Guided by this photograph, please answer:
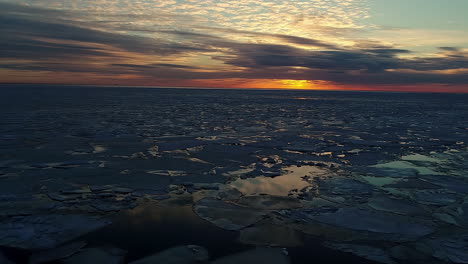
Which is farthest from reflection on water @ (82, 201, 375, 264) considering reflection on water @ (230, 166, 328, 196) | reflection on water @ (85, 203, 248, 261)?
reflection on water @ (230, 166, 328, 196)

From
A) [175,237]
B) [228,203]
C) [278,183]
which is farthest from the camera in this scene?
[278,183]

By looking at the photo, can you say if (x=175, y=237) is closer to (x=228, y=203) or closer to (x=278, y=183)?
(x=228, y=203)

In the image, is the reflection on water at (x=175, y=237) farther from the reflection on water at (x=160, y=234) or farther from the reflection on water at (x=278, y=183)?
the reflection on water at (x=278, y=183)

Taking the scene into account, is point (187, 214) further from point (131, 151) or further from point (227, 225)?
point (131, 151)

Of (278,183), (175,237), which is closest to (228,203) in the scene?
(175,237)

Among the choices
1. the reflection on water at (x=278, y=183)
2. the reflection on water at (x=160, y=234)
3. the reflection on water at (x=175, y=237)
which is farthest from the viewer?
the reflection on water at (x=278, y=183)

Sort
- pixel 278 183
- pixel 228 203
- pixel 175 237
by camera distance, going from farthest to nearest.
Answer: pixel 278 183 → pixel 228 203 → pixel 175 237

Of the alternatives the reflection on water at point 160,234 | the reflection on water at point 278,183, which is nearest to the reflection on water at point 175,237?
the reflection on water at point 160,234

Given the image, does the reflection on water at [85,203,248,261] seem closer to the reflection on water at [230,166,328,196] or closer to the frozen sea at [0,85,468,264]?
the frozen sea at [0,85,468,264]
